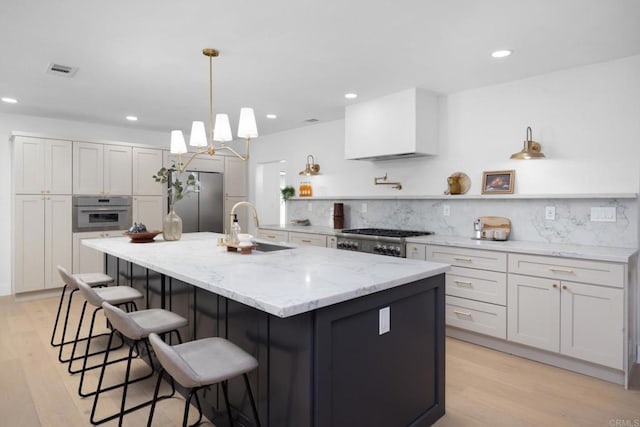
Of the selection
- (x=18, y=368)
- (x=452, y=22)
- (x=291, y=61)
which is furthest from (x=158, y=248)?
(x=452, y=22)

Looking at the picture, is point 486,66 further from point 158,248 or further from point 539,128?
point 158,248

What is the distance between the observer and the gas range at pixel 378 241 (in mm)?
3760

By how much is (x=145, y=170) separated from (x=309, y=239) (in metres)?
2.84

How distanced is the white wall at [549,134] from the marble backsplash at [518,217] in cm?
A: 12

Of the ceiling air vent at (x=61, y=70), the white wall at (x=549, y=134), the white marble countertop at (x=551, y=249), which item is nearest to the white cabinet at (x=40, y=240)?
the ceiling air vent at (x=61, y=70)

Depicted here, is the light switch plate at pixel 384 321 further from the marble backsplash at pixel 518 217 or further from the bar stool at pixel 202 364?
the marble backsplash at pixel 518 217

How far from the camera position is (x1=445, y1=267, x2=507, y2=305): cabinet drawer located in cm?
314

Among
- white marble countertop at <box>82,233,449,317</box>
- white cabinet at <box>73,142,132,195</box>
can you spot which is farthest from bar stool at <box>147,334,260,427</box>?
white cabinet at <box>73,142,132,195</box>

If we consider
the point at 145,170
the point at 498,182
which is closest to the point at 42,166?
the point at 145,170

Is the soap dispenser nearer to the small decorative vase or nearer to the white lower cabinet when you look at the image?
the small decorative vase

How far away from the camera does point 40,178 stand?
16.0 ft

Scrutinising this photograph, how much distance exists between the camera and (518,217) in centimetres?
360

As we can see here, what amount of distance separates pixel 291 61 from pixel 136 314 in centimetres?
223

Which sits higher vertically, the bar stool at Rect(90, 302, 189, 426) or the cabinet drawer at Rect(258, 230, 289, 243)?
the cabinet drawer at Rect(258, 230, 289, 243)
